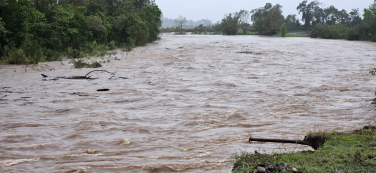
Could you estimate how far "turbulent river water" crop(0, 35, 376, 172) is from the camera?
21.4 ft

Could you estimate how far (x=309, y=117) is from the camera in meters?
9.52

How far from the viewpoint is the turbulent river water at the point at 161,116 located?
6.51 metres

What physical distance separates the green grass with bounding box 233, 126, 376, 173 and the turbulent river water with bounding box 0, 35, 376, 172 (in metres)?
0.59

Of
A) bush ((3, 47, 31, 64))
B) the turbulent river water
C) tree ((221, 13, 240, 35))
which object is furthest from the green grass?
tree ((221, 13, 240, 35))

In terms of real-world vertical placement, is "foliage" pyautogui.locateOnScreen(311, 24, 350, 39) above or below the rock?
above

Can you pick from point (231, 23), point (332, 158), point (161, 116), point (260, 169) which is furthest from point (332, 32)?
point (260, 169)

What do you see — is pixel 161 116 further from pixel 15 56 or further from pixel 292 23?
pixel 292 23

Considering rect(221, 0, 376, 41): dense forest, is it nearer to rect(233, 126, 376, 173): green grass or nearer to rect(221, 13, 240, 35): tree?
rect(221, 13, 240, 35): tree

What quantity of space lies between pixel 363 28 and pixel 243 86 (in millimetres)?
50504

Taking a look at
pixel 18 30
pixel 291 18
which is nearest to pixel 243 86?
pixel 18 30

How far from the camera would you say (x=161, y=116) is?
32.2 feet

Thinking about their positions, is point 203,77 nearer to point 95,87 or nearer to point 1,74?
point 95,87

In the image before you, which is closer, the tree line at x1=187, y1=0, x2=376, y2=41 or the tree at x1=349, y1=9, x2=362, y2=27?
the tree line at x1=187, y1=0, x2=376, y2=41

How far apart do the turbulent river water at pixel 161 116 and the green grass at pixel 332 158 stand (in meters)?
0.59
